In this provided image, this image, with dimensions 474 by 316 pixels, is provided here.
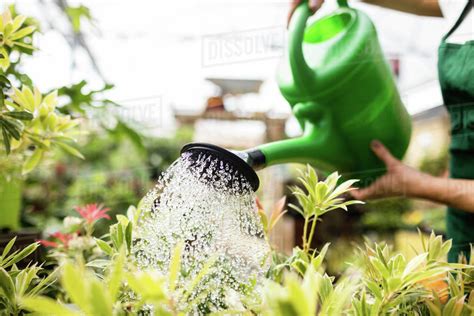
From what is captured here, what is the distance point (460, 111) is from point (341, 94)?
0.61 ft

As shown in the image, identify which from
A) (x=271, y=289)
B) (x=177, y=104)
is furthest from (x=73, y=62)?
(x=271, y=289)

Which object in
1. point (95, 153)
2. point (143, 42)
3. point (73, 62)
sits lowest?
point (95, 153)

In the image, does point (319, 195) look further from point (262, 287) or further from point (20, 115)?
point (20, 115)

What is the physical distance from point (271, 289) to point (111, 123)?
1383mm

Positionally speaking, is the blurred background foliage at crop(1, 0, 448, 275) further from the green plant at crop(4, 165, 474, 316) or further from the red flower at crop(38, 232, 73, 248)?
the green plant at crop(4, 165, 474, 316)

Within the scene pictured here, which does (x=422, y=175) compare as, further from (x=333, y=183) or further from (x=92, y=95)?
(x=92, y=95)

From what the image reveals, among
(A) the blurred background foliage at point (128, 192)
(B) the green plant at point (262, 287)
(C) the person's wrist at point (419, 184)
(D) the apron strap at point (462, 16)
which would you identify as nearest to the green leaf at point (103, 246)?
(B) the green plant at point (262, 287)

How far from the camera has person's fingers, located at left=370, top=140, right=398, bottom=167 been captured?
0.70 meters

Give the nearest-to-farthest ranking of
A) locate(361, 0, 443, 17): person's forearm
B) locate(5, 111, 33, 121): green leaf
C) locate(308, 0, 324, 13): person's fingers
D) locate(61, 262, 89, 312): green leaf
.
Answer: locate(61, 262, 89, 312): green leaf
locate(5, 111, 33, 121): green leaf
locate(308, 0, 324, 13): person's fingers
locate(361, 0, 443, 17): person's forearm

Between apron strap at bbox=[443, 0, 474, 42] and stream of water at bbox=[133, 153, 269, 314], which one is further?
apron strap at bbox=[443, 0, 474, 42]

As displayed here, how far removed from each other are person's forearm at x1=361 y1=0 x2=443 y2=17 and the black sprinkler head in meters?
0.49

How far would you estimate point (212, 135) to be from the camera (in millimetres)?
3246

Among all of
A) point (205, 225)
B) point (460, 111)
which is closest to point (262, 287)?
point (205, 225)

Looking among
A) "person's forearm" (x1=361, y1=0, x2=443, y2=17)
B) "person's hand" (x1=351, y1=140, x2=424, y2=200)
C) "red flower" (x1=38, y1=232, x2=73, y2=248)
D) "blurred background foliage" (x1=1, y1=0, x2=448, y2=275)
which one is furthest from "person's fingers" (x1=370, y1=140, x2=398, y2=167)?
"blurred background foliage" (x1=1, y1=0, x2=448, y2=275)
